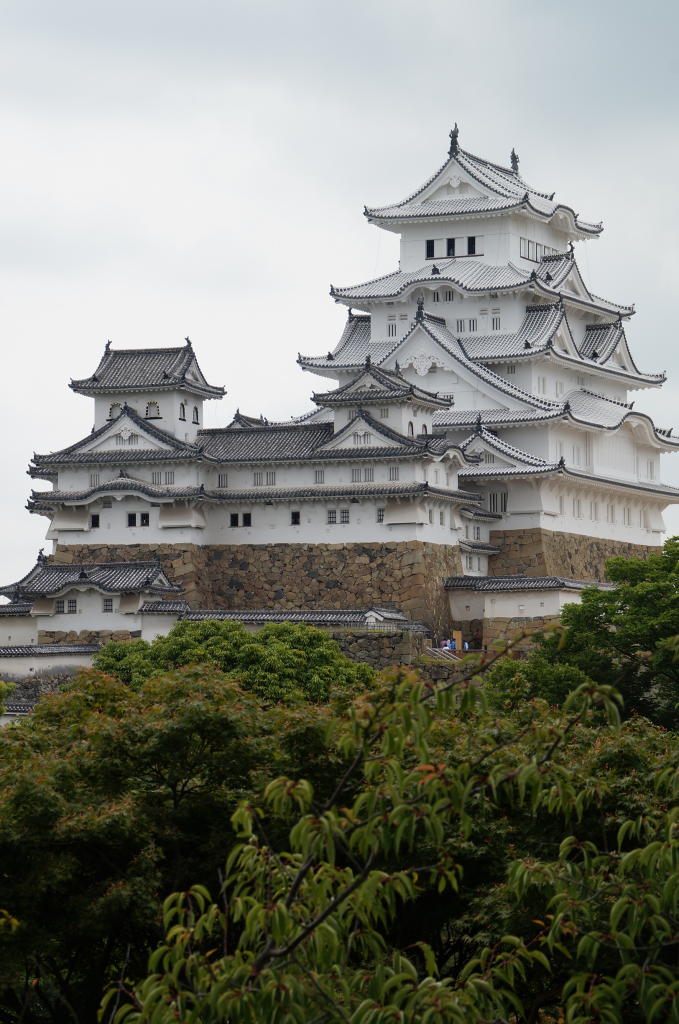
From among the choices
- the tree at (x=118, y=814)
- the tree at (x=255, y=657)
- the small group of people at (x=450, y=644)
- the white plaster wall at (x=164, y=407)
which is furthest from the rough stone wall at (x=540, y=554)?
the tree at (x=118, y=814)

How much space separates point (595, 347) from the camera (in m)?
74.7

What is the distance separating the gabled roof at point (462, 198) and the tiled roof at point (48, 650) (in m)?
27.3

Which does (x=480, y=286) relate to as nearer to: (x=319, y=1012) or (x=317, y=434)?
(x=317, y=434)

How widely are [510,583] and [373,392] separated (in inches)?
334

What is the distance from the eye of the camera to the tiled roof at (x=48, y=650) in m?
53.7

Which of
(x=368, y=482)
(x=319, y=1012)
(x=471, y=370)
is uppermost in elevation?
(x=471, y=370)

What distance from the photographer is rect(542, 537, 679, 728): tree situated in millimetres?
43688

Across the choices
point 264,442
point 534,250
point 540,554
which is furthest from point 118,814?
point 534,250

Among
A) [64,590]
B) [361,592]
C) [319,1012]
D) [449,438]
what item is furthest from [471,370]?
[319,1012]

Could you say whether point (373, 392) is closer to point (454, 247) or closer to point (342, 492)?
point (342, 492)

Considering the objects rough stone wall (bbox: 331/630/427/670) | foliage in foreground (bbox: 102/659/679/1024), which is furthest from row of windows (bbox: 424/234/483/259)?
foliage in foreground (bbox: 102/659/679/1024)

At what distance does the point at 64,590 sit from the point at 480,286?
23267mm

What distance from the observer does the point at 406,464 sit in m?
58.7

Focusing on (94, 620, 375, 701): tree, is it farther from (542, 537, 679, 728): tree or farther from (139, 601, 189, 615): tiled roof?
(542, 537, 679, 728): tree
